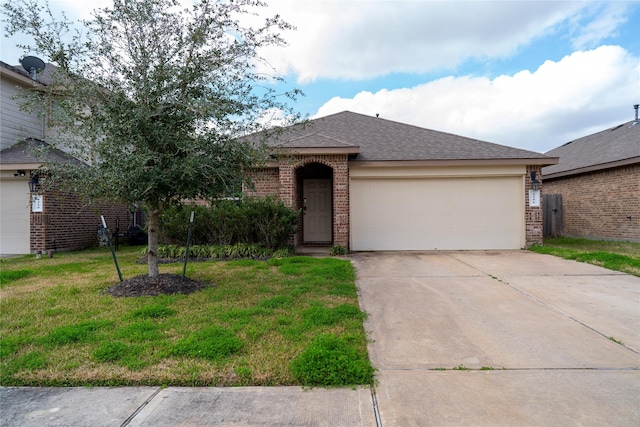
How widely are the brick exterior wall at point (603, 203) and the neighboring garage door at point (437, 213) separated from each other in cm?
416

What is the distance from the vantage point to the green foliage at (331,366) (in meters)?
2.91

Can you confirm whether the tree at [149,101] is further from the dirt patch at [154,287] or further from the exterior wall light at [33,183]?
the exterior wall light at [33,183]

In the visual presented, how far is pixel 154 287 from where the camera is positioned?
5645mm

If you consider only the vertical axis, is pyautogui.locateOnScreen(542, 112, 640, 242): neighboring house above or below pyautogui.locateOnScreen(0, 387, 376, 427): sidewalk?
above

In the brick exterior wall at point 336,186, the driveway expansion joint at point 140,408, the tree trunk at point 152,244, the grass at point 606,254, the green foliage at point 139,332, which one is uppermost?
the brick exterior wall at point 336,186

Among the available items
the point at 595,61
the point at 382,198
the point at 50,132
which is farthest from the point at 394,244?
the point at 50,132

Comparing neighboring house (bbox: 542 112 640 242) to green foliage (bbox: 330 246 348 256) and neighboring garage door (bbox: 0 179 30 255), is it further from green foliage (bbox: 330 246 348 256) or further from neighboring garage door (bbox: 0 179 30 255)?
neighboring garage door (bbox: 0 179 30 255)

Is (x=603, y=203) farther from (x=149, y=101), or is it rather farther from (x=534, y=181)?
(x=149, y=101)

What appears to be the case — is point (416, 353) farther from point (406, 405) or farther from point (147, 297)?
point (147, 297)

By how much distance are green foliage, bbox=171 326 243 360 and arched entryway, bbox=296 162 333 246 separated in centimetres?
780

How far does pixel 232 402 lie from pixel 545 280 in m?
5.87

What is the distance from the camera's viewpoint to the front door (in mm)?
11523

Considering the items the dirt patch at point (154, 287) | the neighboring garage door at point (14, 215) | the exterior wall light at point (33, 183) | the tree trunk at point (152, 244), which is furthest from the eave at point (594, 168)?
the neighboring garage door at point (14, 215)

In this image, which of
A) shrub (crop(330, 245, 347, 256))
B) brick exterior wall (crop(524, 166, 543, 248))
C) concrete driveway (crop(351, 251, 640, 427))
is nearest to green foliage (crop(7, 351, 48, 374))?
concrete driveway (crop(351, 251, 640, 427))
